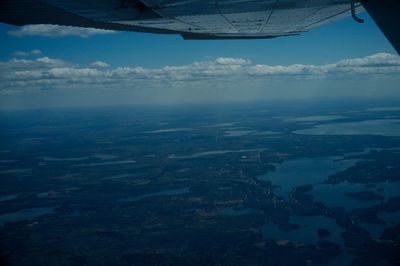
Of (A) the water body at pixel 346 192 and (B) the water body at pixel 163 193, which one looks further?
(B) the water body at pixel 163 193

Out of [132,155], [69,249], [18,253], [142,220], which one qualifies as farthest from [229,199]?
[132,155]

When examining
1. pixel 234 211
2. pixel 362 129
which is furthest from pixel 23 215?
pixel 362 129

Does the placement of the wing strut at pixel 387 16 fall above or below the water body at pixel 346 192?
above

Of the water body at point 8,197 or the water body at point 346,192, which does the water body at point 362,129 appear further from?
the water body at point 8,197

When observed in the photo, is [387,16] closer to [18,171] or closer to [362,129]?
[18,171]

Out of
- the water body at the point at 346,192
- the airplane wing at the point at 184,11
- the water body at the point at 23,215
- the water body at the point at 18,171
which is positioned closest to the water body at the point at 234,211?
the water body at the point at 346,192

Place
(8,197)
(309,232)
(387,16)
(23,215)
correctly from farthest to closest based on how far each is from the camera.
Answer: (8,197), (23,215), (309,232), (387,16)

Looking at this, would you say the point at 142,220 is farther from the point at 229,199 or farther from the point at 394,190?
the point at 394,190
